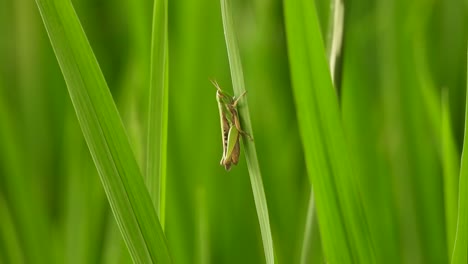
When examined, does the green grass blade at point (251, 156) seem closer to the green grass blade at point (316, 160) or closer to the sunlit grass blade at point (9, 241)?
the green grass blade at point (316, 160)

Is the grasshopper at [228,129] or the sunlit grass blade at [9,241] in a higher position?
the grasshopper at [228,129]

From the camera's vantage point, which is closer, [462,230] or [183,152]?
[462,230]

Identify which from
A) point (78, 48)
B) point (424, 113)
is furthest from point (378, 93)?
point (78, 48)

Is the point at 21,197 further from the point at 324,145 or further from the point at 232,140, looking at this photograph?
the point at 324,145

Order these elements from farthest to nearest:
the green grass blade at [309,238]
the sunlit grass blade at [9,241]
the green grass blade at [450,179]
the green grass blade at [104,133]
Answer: the sunlit grass blade at [9,241]
the green grass blade at [450,179]
the green grass blade at [309,238]
the green grass blade at [104,133]

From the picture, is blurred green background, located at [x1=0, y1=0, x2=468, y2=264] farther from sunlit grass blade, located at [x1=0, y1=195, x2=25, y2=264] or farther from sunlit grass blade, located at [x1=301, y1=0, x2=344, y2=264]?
sunlit grass blade, located at [x1=301, y1=0, x2=344, y2=264]

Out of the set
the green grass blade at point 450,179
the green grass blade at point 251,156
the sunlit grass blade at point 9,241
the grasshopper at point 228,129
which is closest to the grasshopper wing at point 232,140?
the grasshopper at point 228,129

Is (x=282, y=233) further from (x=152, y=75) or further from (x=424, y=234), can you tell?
(x=152, y=75)

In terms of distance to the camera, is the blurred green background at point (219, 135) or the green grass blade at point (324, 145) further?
the blurred green background at point (219, 135)
